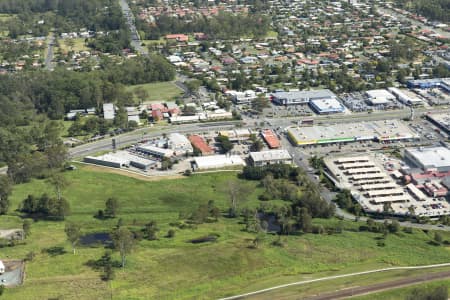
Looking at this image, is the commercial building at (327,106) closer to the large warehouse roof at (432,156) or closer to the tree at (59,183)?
the large warehouse roof at (432,156)

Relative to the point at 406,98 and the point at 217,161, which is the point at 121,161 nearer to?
the point at 217,161

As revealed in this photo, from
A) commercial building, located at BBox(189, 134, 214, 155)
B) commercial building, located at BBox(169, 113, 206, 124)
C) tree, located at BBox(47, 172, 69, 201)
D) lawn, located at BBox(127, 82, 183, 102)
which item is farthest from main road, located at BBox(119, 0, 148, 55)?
tree, located at BBox(47, 172, 69, 201)

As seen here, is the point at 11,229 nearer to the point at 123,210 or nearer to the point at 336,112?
the point at 123,210

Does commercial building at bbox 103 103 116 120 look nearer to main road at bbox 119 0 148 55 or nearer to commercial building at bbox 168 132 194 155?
commercial building at bbox 168 132 194 155

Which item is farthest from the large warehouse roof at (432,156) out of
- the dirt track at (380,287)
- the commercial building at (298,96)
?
the commercial building at (298,96)

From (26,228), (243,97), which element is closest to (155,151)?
(26,228)

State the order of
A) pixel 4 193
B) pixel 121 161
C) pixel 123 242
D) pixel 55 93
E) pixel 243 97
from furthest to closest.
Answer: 1. pixel 243 97
2. pixel 55 93
3. pixel 121 161
4. pixel 4 193
5. pixel 123 242

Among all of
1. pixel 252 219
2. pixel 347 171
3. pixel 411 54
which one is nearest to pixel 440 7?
pixel 411 54
